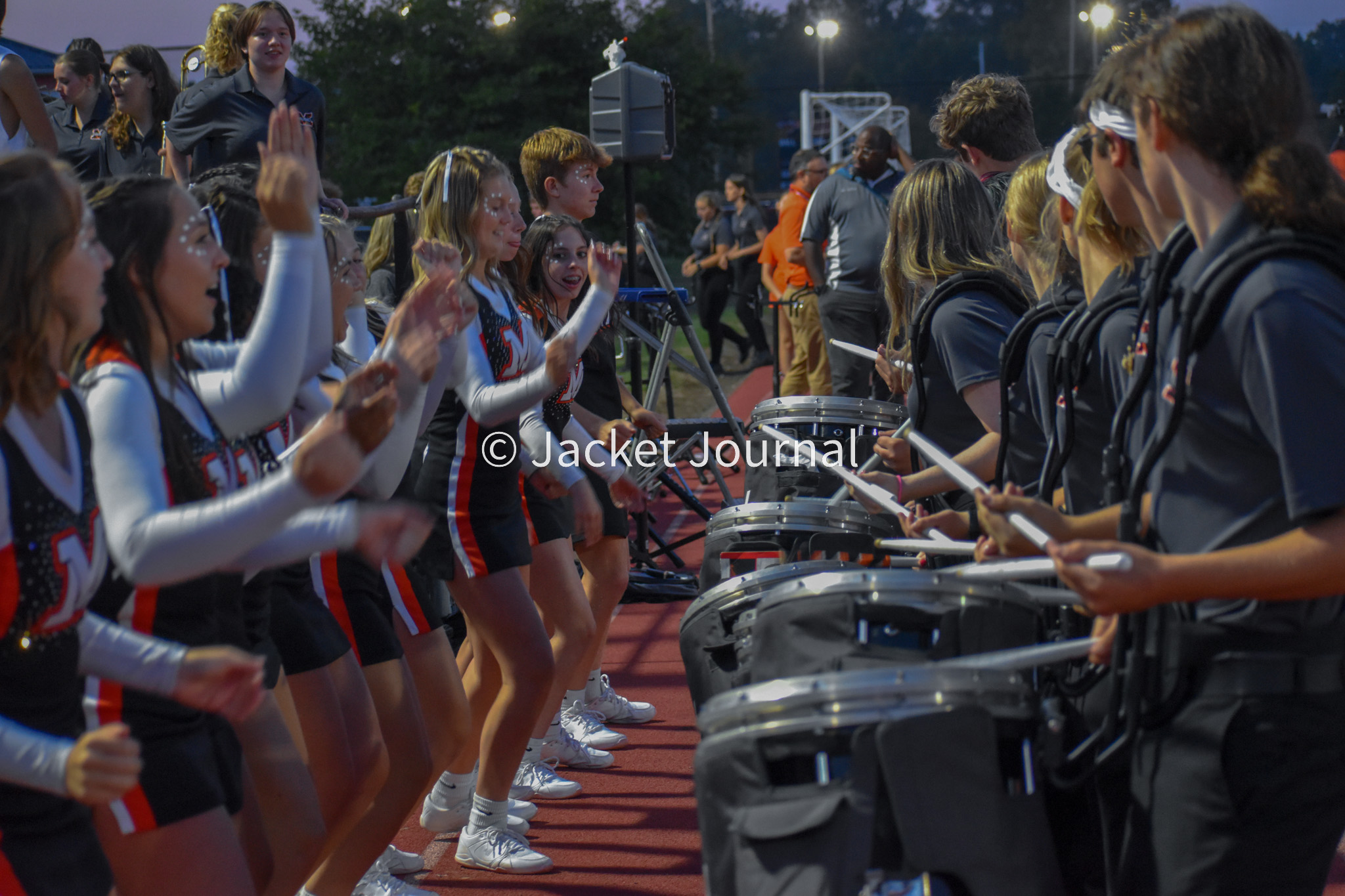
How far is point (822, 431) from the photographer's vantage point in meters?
4.79

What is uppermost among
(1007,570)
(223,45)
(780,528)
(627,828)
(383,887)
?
(223,45)

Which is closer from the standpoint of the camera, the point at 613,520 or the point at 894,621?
the point at 894,621

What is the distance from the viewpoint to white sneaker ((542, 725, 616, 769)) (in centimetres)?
473

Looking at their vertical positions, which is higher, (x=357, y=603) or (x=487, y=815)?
(x=357, y=603)

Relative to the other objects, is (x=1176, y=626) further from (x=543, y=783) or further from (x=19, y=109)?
(x=19, y=109)

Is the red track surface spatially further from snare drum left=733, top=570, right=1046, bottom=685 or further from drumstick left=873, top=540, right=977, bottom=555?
snare drum left=733, top=570, right=1046, bottom=685

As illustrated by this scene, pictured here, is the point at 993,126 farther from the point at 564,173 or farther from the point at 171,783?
the point at 171,783

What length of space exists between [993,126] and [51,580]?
11.6 feet

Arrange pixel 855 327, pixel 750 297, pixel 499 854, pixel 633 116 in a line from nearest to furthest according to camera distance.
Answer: pixel 499 854 < pixel 633 116 < pixel 855 327 < pixel 750 297

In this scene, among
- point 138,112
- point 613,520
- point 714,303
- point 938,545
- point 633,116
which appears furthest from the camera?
point 714,303

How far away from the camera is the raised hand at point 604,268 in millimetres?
3920

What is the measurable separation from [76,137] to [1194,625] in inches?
199

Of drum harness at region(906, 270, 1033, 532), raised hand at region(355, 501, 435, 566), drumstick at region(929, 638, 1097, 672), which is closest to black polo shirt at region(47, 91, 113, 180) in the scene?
drum harness at region(906, 270, 1033, 532)

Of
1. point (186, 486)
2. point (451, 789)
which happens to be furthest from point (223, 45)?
point (186, 486)
